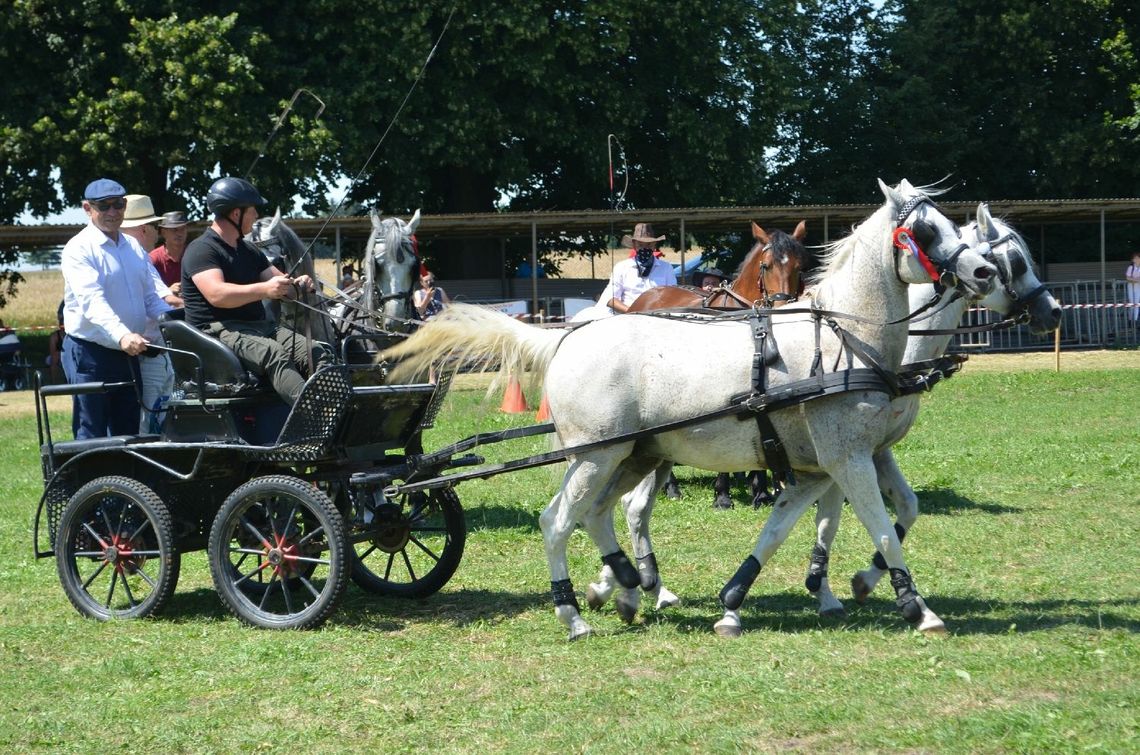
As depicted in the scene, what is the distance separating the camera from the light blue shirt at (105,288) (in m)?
7.25

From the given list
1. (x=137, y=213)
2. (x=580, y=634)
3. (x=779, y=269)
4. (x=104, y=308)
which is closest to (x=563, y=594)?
(x=580, y=634)

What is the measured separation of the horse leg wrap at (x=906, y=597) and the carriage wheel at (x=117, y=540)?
12.1 feet

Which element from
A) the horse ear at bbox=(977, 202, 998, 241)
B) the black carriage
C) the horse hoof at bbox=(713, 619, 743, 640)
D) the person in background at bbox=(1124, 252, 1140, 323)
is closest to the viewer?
the horse ear at bbox=(977, 202, 998, 241)

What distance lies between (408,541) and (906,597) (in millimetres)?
2796

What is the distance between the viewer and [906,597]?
6.20 metres

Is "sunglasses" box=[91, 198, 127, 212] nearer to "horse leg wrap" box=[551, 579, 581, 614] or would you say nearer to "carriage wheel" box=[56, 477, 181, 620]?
"carriage wheel" box=[56, 477, 181, 620]

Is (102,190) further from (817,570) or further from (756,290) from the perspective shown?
(756,290)

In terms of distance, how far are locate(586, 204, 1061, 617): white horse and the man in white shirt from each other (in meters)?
2.90

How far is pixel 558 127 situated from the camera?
Answer: 2569 cm

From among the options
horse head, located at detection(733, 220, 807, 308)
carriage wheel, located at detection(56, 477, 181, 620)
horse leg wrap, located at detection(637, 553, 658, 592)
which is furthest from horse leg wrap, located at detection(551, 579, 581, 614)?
horse head, located at detection(733, 220, 807, 308)

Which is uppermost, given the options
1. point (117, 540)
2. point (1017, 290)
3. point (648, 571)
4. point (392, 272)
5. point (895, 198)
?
point (895, 198)

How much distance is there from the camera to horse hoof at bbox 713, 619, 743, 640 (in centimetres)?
637

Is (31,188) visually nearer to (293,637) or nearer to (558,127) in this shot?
(558,127)

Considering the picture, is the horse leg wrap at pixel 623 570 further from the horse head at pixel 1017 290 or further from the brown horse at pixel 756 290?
the brown horse at pixel 756 290
